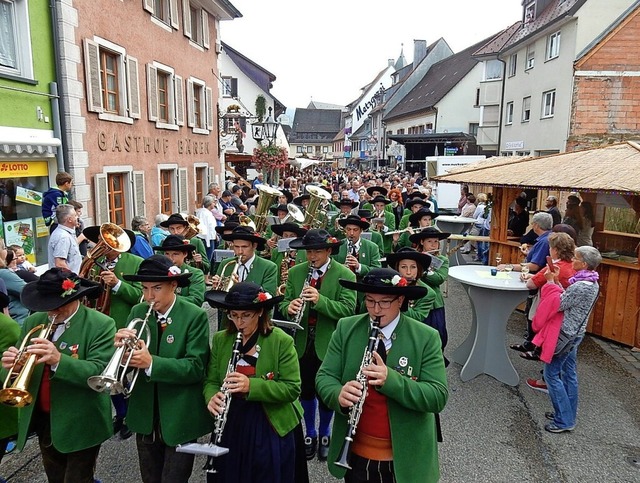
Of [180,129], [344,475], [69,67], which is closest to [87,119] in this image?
[69,67]

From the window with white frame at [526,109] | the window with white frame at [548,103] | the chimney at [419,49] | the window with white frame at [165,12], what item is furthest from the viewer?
the chimney at [419,49]

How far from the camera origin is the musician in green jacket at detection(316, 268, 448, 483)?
3.20 metres

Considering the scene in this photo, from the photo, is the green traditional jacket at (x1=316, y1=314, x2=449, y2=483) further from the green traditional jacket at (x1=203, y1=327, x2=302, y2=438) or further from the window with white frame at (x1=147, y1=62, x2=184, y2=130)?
the window with white frame at (x1=147, y1=62, x2=184, y2=130)

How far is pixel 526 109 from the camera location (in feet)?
87.8

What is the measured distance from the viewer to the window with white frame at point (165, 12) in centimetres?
1489

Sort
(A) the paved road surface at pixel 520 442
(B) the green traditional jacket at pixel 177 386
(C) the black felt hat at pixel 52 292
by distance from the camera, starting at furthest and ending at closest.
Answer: (A) the paved road surface at pixel 520 442, (B) the green traditional jacket at pixel 177 386, (C) the black felt hat at pixel 52 292

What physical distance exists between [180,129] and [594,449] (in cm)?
1507

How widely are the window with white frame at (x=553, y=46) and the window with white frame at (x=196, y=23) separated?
1540 cm

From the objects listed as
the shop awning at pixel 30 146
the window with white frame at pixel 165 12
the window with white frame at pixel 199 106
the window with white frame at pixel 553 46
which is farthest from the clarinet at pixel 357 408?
the window with white frame at pixel 553 46

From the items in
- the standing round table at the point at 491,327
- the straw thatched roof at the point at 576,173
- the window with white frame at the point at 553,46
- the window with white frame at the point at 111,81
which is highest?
the window with white frame at the point at 553,46

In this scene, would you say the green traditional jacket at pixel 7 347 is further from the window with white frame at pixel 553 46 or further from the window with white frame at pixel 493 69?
the window with white frame at pixel 493 69

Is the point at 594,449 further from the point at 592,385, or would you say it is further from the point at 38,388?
the point at 38,388

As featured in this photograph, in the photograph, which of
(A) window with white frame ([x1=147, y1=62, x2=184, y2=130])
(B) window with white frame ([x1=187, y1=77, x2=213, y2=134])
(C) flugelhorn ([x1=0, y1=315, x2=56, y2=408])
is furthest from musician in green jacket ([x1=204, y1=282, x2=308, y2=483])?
(B) window with white frame ([x1=187, y1=77, x2=213, y2=134])

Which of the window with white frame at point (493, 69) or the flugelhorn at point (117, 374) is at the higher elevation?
the window with white frame at point (493, 69)
